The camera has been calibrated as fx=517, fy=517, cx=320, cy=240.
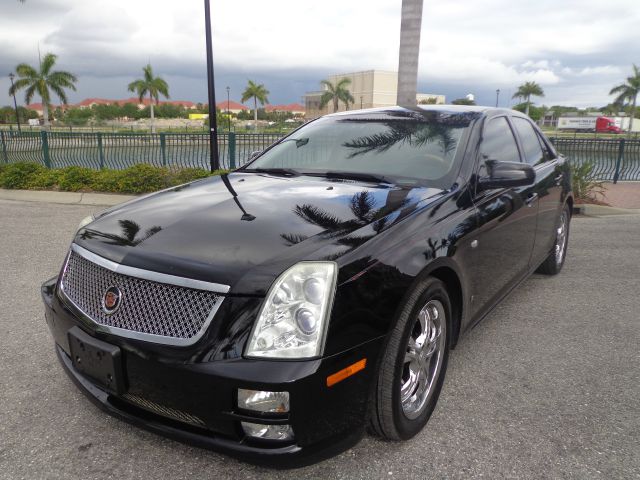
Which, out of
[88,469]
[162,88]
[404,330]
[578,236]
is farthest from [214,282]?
[162,88]

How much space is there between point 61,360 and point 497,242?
2.55m

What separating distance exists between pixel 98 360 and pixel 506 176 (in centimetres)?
237

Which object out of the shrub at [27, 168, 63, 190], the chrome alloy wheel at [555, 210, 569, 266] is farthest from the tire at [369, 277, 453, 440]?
the shrub at [27, 168, 63, 190]

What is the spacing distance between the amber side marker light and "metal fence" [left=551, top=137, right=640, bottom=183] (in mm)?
10512

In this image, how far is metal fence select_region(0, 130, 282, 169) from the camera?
12008 mm

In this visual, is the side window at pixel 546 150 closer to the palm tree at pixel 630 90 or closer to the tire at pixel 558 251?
the tire at pixel 558 251

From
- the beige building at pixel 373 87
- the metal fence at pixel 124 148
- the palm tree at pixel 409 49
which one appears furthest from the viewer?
the beige building at pixel 373 87

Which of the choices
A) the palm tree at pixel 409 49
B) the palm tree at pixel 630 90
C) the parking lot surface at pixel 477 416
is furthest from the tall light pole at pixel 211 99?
the palm tree at pixel 630 90

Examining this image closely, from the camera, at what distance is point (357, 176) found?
10.5 ft

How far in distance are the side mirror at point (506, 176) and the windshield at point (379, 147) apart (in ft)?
0.79

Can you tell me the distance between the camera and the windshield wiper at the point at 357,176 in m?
3.10

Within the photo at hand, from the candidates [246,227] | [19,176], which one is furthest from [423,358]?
[19,176]

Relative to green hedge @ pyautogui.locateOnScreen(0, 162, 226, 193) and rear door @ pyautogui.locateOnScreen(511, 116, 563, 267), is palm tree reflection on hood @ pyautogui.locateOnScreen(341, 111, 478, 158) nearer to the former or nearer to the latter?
rear door @ pyautogui.locateOnScreen(511, 116, 563, 267)

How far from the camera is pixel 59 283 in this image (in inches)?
103
